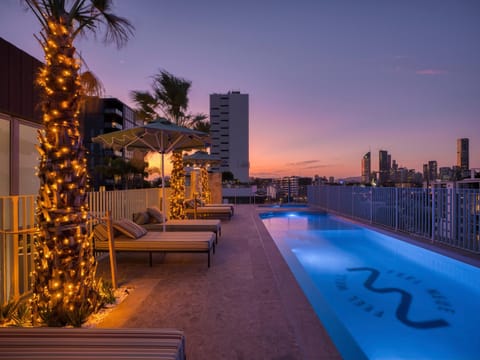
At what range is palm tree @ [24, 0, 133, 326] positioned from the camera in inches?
104

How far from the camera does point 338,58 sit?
12.8 meters

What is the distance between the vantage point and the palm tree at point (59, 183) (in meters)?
2.65

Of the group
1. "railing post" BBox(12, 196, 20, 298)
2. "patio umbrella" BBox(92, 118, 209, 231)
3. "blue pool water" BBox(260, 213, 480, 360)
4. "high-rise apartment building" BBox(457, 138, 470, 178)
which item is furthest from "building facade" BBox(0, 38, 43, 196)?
"high-rise apartment building" BBox(457, 138, 470, 178)

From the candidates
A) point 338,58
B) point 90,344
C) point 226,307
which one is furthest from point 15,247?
point 338,58

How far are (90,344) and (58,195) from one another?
1.62m

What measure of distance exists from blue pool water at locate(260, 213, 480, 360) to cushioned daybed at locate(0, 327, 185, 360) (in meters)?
1.92

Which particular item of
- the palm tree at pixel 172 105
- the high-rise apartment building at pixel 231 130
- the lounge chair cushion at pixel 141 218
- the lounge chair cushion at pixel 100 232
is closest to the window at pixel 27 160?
the lounge chair cushion at pixel 141 218

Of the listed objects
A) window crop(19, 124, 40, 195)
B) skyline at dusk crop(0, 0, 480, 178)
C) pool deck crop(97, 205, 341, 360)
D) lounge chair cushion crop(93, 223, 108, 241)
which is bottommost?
pool deck crop(97, 205, 341, 360)

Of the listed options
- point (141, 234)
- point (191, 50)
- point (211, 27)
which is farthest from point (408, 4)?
point (141, 234)

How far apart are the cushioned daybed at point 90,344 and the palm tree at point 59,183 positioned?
983mm

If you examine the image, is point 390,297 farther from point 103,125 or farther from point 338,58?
point 103,125

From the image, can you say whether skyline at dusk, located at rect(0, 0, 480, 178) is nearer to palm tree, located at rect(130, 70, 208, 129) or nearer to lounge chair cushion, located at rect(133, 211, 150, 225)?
palm tree, located at rect(130, 70, 208, 129)

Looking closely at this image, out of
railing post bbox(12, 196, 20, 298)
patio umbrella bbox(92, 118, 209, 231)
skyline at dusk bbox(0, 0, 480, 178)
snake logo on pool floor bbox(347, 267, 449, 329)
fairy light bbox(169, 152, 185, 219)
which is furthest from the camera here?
skyline at dusk bbox(0, 0, 480, 178)

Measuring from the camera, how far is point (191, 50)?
13.0 metres
